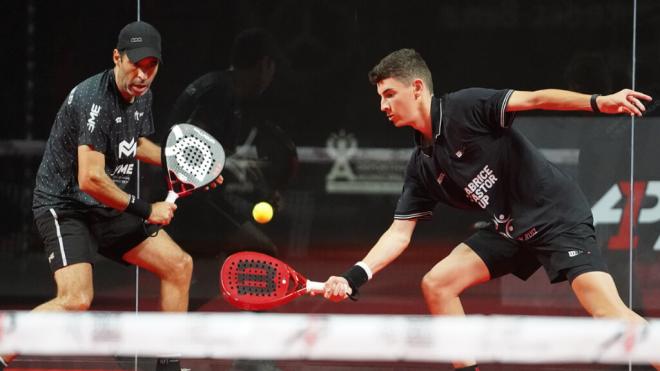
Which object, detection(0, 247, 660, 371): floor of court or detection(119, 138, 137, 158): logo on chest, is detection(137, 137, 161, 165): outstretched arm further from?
detection(0, 247, 660, 371): floor of court

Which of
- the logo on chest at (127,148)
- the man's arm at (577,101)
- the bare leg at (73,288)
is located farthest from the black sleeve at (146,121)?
the man's arm at (577,101)

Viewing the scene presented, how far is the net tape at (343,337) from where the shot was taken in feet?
9.50

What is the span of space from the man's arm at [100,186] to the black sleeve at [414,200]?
41.4 inches

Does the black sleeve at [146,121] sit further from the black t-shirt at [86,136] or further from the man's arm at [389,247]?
the man's arm at [389,247]

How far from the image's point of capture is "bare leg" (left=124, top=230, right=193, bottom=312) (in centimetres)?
446

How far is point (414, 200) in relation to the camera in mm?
4078

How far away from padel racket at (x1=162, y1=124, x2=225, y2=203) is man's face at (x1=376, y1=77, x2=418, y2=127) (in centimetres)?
100

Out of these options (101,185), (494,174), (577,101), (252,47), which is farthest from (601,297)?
(252,47)

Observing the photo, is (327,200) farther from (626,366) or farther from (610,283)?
(610,283)

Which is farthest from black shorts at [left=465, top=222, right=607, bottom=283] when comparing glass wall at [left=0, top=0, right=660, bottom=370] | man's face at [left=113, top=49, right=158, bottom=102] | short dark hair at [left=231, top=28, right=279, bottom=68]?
short dark hair at [left=231, top=28, right=279, bottom=68]

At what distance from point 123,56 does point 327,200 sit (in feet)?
6.21

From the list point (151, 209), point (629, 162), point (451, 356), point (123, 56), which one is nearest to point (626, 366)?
point (629, 162)

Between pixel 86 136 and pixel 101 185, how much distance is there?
230 mm

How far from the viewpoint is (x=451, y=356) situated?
3.10 metres
